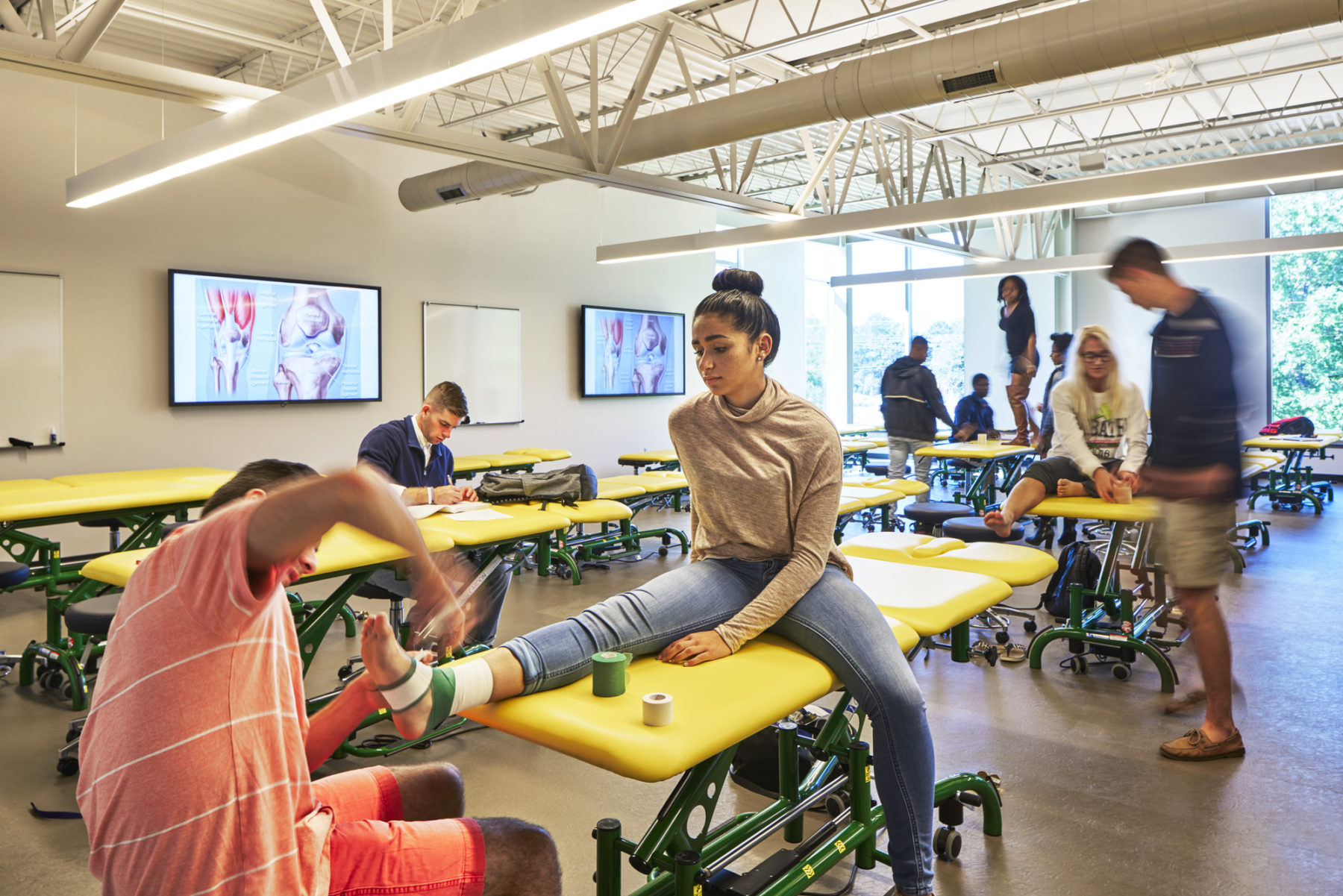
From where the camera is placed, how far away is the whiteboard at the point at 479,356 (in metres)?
7.93

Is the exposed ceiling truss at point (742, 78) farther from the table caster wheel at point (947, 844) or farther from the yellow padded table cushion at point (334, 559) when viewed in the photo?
the table caster wheel at point (947, 844)

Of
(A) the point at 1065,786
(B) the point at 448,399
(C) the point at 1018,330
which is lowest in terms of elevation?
(A) the point at 1065,786

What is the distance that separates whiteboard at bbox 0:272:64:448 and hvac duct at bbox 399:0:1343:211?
3.47m

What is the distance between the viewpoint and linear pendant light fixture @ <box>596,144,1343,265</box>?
16.4 ft

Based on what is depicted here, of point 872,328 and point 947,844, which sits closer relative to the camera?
point 947,844

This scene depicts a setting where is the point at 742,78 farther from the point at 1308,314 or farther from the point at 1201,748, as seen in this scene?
the point at 1308,314

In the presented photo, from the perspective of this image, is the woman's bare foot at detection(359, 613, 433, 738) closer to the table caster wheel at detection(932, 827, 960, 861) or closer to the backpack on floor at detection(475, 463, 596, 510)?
the table caster wheel at detection(932, 827, 960, 861)

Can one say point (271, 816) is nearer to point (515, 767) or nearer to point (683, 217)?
point (515, 767)

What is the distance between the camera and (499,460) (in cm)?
734

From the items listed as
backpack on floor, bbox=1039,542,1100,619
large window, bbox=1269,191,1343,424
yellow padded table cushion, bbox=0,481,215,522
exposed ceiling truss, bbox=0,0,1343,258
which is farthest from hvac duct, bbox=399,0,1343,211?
large window, bbox=1269,191,1343,424

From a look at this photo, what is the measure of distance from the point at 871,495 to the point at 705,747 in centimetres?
329

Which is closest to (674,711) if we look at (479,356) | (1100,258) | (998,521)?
(998,521)

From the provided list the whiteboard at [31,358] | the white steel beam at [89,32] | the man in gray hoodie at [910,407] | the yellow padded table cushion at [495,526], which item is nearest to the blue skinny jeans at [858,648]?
the yellow padded table cushion at [495,526]

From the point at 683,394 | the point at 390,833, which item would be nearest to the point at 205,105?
the point at 390,833
